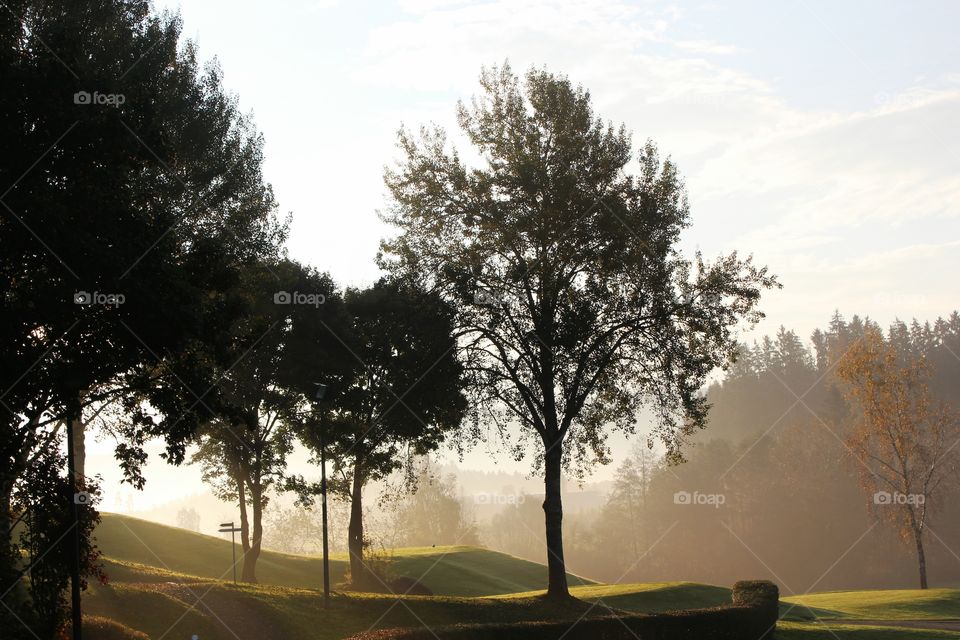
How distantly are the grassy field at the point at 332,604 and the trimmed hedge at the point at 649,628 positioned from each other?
3.53 feet

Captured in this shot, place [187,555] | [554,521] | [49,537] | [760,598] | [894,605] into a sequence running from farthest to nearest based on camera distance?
[187,555]
[894,605]
[554,521]
[760,598]
[49,537]

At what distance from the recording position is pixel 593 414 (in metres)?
33.6

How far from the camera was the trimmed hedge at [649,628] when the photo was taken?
19.7 metres

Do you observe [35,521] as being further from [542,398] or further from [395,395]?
[542,398]

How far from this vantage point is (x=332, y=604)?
29.0 m

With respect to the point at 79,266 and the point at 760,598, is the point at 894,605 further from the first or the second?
the point at 79,266

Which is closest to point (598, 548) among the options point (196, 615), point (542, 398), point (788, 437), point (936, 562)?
point (788, 437)

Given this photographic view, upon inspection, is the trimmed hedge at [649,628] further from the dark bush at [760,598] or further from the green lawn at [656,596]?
the green lawn at [656,596]

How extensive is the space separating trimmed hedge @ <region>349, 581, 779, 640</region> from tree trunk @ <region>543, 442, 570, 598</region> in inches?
260

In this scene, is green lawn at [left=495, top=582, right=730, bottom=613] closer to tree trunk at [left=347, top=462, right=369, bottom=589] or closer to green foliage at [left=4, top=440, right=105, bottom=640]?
tree trunk at [left=347, top=462, right=369, bottom=589]

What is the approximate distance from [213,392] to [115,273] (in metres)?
4.03

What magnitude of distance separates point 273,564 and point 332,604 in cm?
2872

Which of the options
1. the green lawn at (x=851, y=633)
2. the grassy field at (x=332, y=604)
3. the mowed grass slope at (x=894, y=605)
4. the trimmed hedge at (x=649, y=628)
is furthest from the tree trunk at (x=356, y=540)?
the mowed grass slope at (x=894, y=605)

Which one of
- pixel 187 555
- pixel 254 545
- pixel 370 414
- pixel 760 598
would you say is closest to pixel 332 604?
pixel 254 545
